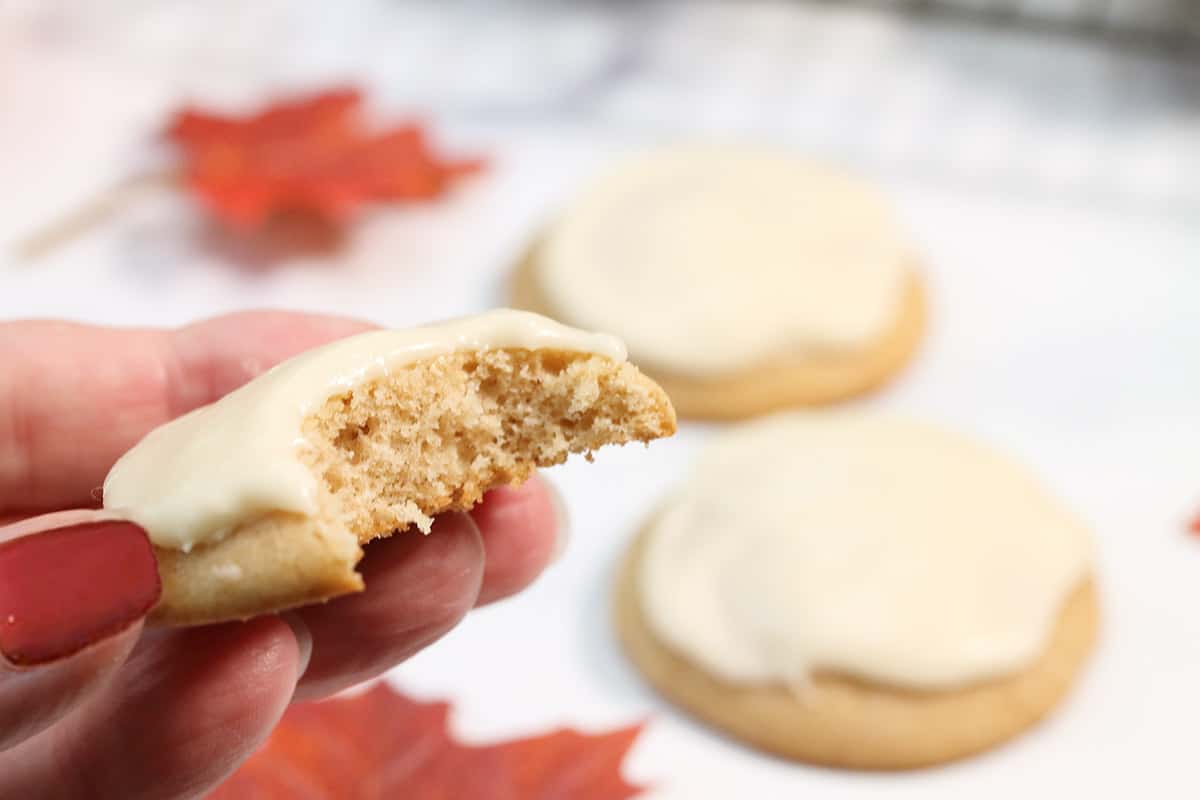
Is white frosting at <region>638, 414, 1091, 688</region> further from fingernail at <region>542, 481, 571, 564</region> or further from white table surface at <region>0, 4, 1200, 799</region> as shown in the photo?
fingernail at <region>542, 481, 571, 564</region>

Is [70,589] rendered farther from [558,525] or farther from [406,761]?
[406,761]

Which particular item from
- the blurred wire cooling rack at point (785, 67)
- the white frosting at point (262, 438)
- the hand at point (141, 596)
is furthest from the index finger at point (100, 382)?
the blurred wire cooling rack at point (785, 67)

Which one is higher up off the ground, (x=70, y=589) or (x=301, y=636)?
(x=70, y=589)

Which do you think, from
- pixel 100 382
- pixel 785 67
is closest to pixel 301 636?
pixel 100 382

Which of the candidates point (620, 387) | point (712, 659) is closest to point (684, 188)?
point (712, 659)

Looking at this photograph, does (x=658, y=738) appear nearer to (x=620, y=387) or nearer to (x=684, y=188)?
(x=620, y=387)

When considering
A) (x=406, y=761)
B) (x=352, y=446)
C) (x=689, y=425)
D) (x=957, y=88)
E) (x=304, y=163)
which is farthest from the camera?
(x=957, y=88)

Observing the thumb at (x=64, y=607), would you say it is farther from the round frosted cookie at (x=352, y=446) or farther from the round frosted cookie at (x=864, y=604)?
the round frosted cookie at (x=864, y=604)
